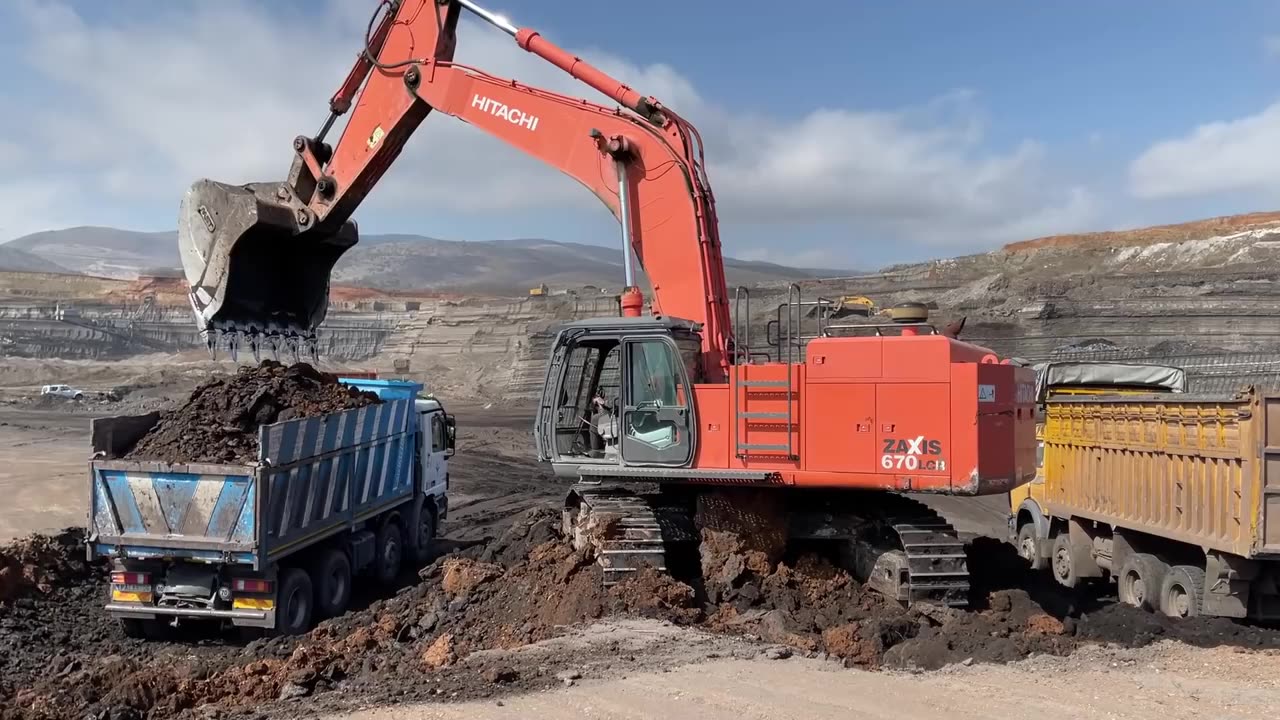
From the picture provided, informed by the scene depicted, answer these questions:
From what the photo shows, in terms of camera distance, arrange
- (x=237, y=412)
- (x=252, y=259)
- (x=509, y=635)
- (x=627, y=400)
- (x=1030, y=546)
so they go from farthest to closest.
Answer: (x=1030, y=546)
(x=252, y=259)
(x=237, y=412)
(x=627, y=400)
(x=509, y=635)

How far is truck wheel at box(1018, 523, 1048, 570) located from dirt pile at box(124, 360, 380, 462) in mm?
8758

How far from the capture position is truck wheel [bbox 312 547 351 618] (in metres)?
10.9

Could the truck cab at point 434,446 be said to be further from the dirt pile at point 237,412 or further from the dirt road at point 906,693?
the dirt road at point 906,693

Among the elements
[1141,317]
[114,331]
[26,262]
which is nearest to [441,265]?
[26,262]

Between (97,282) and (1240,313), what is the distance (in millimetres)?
83241

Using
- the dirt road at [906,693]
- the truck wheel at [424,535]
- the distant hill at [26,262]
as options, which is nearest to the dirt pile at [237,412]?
the truck wheel at [424,535]

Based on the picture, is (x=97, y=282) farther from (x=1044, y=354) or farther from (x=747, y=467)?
(x=747, y=467)

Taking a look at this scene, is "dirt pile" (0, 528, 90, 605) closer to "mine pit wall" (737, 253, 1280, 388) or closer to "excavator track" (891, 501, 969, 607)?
"excavator track" (891, 501, 969, 607)

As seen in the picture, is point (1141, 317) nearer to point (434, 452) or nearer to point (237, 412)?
point (434, 452)

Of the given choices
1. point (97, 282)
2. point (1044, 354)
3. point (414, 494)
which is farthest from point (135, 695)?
point (97, 282)

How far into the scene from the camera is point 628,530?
8555 millimetres

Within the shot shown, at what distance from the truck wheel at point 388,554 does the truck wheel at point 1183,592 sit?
9.05 metres

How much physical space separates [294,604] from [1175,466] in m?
8.76

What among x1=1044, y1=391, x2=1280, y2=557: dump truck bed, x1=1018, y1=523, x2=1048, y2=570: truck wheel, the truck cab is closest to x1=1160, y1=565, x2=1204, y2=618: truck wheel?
x1=1044, y1=391, x2=1280, y2=557: dump truck bed
